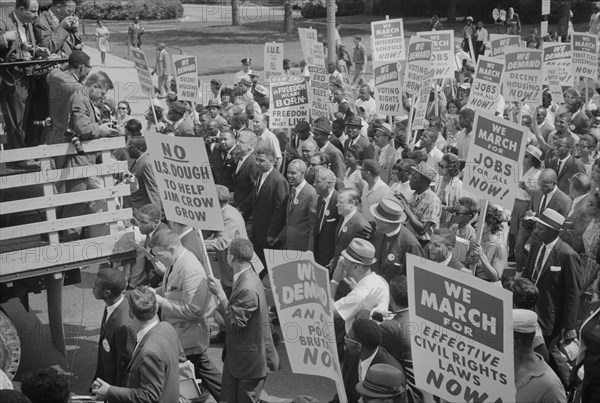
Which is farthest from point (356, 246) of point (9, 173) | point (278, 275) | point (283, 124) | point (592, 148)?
point (283, 124)

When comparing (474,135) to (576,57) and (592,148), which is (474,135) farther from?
(576,57)

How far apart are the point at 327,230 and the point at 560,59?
9.73m

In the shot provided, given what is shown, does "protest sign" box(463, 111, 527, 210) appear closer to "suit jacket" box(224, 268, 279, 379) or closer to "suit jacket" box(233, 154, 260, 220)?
"suit jacket" box(224, 268, 279, 379)

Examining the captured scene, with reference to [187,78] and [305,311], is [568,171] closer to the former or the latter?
[305,311]

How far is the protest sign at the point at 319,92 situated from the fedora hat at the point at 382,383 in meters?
10.1

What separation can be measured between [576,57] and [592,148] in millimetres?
5274

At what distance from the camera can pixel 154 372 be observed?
6469 mm

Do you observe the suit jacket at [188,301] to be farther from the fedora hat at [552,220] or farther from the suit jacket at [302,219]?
the fedora hat at [552,220]

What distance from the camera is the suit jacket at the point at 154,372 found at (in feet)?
21.2

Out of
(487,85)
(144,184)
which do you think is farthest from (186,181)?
(487,85)

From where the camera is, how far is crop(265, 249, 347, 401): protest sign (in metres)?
6.37

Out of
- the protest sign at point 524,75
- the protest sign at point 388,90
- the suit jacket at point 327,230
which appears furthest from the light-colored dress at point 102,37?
the suit jacket at point 327,230

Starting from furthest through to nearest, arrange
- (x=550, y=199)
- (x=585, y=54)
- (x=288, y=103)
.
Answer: (x=585, y=54), (x=288, y=103), (x=550, y=199)

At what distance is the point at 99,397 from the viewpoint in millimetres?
6887
